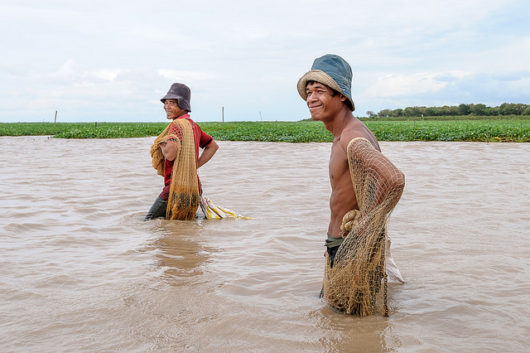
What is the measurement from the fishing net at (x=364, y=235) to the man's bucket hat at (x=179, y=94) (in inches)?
127

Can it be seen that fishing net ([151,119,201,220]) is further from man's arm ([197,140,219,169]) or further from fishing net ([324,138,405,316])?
fishing net ([324,138,405,316])

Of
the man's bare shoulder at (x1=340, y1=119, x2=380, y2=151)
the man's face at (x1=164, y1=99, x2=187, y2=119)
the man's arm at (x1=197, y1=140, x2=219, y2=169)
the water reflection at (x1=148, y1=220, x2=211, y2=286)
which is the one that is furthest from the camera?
the man's arm at (x1=197, y1=140, x2=219, y2=169)

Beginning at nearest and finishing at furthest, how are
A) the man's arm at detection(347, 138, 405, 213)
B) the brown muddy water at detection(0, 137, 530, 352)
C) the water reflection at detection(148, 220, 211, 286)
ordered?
1. the man's arm at detection(347, 138, 405, 213)
2. the brown muddy water at detection(0, 137, 530, 352)
3. the water reflection at detection(148, 220, 211, 286)

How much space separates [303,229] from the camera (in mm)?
5977

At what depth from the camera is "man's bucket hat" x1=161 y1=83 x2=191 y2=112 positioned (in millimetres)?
5762

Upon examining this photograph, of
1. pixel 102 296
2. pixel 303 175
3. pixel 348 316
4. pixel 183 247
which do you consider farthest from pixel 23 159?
pixel 348 316

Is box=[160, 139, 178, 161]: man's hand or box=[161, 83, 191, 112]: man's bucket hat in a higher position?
box=[161, 83, 191, 112]: man's bucket hat

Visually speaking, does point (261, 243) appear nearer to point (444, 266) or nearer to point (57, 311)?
point (444, 266)

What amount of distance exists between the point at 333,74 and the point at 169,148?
314 centimetres

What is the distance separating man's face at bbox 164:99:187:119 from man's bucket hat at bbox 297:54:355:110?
10.1ft

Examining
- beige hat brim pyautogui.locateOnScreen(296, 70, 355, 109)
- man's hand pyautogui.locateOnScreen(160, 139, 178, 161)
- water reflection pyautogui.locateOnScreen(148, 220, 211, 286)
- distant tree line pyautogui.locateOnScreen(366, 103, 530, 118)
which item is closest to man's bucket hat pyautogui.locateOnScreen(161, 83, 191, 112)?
man's hand pyautogui.locateOnScreen(160, 139, 178, 161)

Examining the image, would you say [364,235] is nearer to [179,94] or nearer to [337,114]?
[337,114]

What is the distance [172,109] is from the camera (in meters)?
5.87

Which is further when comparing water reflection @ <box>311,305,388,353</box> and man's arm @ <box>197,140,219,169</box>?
man's arm @ <box>197,140,219,169</box>
